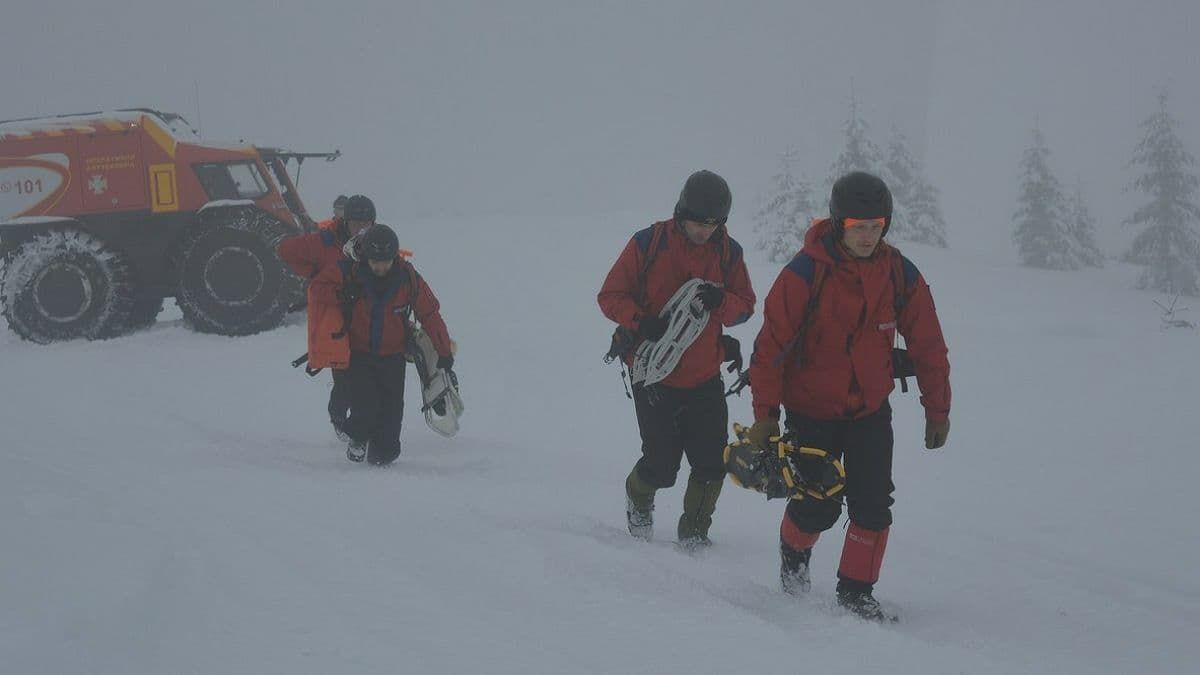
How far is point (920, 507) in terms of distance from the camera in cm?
789

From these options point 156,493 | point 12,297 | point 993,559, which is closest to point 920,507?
point 993,559

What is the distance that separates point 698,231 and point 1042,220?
3338 cm

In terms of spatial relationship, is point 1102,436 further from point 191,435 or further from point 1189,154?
point 1189,154

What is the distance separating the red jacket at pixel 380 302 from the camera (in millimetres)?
6945

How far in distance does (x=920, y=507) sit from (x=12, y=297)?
12.2 m

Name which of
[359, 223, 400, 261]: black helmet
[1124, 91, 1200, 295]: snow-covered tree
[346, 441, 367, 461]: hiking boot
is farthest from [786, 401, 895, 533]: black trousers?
[1124, 91, 1200, 295]: snow-covered tree

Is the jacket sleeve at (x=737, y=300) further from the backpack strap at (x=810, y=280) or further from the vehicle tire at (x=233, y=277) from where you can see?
the vehicle tire at (x=233, y=277)

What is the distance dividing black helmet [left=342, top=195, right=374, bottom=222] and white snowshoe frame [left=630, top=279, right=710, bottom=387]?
3429mm

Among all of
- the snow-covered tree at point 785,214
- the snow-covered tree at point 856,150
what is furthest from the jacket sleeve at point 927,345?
the snow-covered tree at point 856,150

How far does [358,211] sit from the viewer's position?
7805 mm

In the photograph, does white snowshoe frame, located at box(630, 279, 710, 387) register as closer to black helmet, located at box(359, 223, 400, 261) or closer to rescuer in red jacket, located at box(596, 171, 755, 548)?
rescuer in red jacket, located at box(596, 171, 755, 548)

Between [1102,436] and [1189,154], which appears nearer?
[1102,436]

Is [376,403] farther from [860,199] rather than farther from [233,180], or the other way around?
[233,180]

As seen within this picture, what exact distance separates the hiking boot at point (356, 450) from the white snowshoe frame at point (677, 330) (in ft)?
9.89
